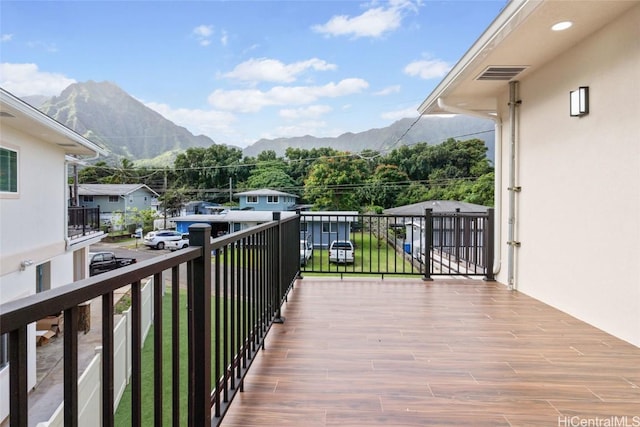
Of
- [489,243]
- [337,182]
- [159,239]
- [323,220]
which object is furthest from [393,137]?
[489,243]

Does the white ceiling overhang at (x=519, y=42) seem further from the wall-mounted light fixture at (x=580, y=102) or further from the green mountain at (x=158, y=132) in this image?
the green mountain at (x=158, y=132)

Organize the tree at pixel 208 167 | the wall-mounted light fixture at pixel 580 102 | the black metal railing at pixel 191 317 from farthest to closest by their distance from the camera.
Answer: the tree at pixel 208 167, the wall-mounted light fixture at pixel 580 102, the black metal railing at pixel 191 317

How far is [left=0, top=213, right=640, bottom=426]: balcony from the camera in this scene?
0.80 meters

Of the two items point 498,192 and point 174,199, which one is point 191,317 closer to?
point 498,192

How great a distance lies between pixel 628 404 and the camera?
65.6 inches

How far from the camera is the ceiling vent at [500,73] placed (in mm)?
3404

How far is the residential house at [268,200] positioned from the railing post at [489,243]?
17418mm

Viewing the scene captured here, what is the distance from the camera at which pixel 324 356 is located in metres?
2.18

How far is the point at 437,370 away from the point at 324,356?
671 mm

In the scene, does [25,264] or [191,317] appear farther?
[25,264]

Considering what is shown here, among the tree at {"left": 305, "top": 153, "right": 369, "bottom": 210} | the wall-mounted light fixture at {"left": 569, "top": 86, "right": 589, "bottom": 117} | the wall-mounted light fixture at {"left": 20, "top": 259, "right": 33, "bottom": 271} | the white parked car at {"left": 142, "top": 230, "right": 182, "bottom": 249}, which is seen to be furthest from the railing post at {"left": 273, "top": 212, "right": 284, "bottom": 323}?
the tree at {"left": 305, "top": 153, "right": 369, "bottom": 210}

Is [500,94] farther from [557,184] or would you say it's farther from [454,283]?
[454,283]

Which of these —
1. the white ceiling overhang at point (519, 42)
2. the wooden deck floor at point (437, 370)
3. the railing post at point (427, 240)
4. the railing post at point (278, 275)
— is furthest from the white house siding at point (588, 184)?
the railing post at point (278, 275)

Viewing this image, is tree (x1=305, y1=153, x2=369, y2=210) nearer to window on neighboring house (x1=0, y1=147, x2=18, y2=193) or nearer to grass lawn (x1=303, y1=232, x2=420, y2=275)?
grass lawn (x1=303, y1=232, x2=420, y2=275)
